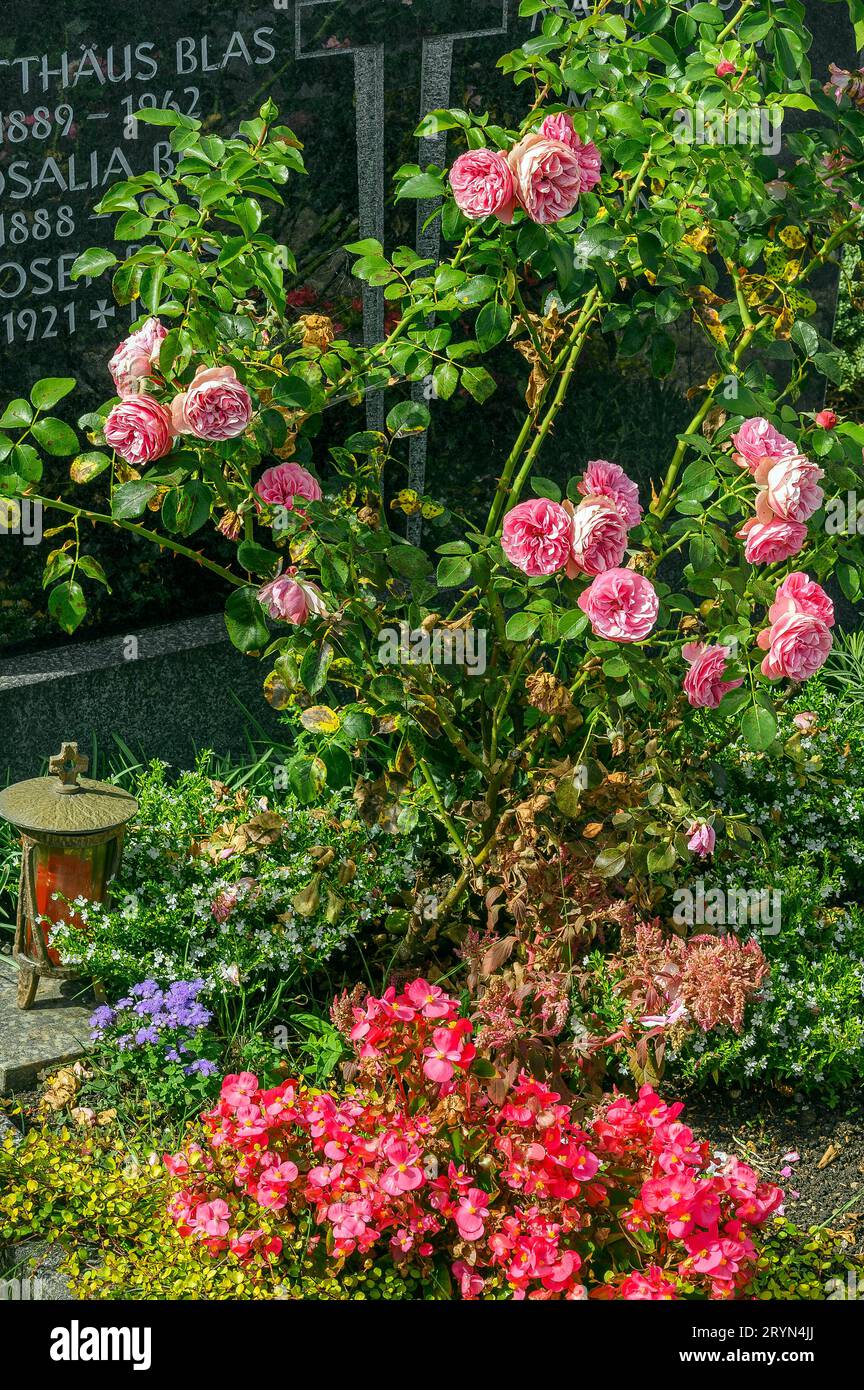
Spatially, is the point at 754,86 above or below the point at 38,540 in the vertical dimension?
above

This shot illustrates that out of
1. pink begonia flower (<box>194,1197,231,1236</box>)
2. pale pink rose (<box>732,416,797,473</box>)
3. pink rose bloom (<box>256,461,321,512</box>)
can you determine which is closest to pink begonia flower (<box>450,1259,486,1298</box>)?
pink begonia flower (<box>194,1197,231,1236</box>)

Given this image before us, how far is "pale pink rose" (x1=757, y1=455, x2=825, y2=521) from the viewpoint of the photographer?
9.80ft

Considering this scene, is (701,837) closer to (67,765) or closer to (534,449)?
(534,449)

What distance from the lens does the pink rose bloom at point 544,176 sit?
9.45 ft

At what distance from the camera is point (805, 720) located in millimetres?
4590

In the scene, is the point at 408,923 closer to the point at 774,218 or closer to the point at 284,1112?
the point at 284,1112

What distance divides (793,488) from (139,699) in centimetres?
251

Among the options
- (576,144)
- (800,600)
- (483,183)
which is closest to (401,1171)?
(800,600)

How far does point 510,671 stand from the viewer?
11.6 ft

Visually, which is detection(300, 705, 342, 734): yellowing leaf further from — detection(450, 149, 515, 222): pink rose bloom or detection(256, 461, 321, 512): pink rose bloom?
detection(450, 149, 515, 222): pink rose bloom

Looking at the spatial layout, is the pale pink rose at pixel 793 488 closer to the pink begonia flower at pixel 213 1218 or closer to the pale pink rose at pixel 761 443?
the pale pink rose at pixel 761 443

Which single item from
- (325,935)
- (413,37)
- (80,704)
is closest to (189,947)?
(325,935)

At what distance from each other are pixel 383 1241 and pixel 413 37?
3791mm

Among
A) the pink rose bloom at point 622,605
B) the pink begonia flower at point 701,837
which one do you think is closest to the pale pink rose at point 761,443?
the pink rose bloom at point 622,605
